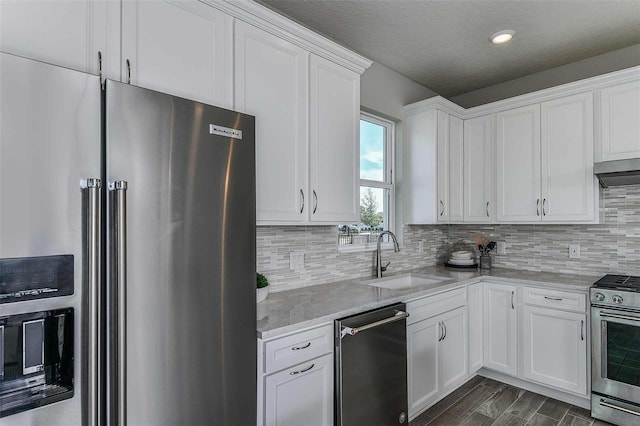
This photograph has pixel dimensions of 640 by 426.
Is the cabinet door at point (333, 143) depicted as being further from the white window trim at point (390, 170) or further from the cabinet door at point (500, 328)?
the cabinet door at point (500, 328)

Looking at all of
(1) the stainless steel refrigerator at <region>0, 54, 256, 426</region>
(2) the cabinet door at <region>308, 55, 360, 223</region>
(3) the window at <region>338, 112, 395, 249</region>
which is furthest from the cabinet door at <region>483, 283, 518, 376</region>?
(1) the stainless steel refrigerator at <region>0, 54, 256, 426</region>

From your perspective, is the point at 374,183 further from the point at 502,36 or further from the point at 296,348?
the point at 296,348

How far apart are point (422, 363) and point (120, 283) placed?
2.01 m

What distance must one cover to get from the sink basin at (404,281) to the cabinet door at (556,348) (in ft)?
2.49

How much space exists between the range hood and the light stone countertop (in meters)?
0.79

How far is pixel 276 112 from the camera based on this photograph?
6.08ft

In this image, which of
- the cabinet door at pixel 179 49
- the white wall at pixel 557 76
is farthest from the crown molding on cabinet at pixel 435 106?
the cabinet door at pixel 179 49

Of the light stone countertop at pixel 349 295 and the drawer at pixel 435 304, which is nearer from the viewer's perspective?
the light stone countertop at pixel 349 295

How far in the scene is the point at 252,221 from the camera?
140 centimetres

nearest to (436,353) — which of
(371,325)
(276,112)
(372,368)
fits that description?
(372,368)

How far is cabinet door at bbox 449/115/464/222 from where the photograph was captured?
326 centimetres

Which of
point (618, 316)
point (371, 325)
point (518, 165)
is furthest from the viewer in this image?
point (518, 165)

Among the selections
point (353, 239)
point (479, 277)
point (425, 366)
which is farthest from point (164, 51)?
point (479, 277)

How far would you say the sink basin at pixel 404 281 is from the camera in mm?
2771
